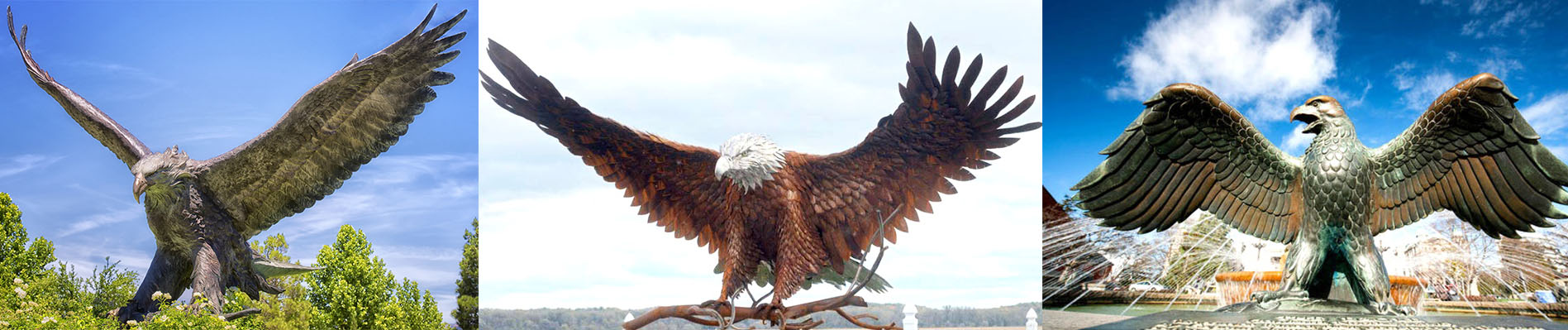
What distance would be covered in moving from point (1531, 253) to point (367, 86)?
23.2 feet

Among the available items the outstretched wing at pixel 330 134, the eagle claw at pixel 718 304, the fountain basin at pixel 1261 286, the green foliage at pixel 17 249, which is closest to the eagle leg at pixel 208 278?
the outstretched wing at pixel 330 134

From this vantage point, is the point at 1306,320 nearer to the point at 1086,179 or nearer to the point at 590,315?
the point at 1086,179

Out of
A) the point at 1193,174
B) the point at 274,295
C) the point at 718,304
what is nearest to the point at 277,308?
the point at 274,295

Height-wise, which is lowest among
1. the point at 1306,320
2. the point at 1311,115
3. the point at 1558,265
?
the point at 1306,320

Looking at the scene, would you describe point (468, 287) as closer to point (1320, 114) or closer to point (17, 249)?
point (17, 249)

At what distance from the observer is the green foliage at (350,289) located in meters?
5.01

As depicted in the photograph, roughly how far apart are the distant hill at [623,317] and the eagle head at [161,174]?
187 cm

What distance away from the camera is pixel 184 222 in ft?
14.1

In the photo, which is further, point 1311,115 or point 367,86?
point 367,86

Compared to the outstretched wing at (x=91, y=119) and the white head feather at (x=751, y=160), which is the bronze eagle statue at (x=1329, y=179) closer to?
the white head feather at (x=751, y=160)

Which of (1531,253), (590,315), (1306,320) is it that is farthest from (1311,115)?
(590,315)

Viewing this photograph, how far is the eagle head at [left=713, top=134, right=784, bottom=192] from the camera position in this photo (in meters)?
4.21

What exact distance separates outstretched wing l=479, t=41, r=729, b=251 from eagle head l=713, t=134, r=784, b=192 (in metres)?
0.19

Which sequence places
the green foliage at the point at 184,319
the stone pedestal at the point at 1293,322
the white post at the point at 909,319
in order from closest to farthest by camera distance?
the stone pedestal at the point at 1293,322, the green foliage at the point at 184,319, the white post at the point at 909,319
